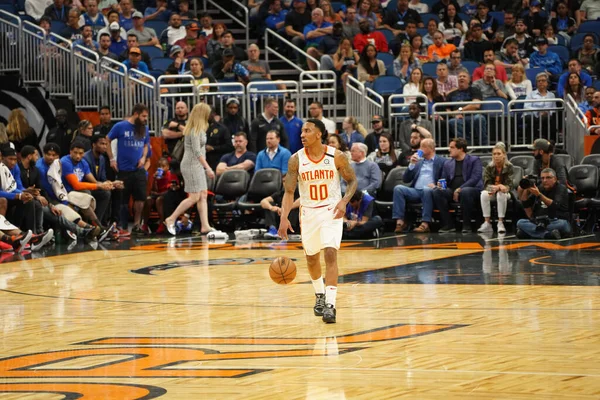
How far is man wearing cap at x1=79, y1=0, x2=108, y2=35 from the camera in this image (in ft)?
73.2

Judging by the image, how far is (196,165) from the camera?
18.2 metres

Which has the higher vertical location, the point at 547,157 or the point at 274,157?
the point at 274,157

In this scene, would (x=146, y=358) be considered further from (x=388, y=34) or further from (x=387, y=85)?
(x=388, y=34)

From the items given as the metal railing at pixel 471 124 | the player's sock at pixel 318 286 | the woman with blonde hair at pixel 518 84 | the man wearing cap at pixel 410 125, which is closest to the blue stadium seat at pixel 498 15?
the woman with blonde hair at pixel 518 84

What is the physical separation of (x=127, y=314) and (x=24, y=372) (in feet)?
8.85

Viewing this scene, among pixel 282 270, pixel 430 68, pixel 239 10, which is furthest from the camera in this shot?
pixel 239 10

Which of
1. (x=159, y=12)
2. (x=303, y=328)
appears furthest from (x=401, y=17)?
(x=303, y=328)

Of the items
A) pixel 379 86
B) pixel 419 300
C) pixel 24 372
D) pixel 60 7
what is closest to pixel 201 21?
pixel 60 7

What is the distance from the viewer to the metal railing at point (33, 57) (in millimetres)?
21328

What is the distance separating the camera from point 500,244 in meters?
15.9

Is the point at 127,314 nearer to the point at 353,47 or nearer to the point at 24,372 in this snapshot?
the point at 24,372

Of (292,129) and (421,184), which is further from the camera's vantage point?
(292,129)

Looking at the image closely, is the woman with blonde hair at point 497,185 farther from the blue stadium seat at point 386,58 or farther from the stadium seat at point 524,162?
the blue stadium seat at point 386,58

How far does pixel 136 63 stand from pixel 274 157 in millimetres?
3667
